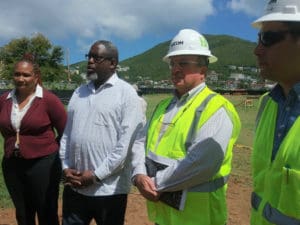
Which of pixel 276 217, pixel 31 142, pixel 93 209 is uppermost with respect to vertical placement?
pixel 31 142

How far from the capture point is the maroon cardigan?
4273mm

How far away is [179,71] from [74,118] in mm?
1124

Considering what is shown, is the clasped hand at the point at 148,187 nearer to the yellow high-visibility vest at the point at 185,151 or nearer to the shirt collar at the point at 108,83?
the yellow high-visibility vest at the point at 185,151

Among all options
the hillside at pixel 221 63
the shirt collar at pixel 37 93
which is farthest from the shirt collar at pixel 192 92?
the hillside at pixel 221 63

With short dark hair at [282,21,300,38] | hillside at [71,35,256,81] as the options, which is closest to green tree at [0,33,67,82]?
short dark hair at [282,21,300,38]

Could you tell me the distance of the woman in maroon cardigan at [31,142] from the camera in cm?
429

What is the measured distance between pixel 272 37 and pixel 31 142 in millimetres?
2742

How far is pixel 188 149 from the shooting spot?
299 centimetres

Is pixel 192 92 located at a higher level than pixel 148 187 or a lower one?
higher

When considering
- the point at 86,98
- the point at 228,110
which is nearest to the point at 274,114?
the point at 228,110

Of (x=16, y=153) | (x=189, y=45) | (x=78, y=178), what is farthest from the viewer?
(x=16, y=153)

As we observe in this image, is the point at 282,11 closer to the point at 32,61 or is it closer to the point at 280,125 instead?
the point at 280,125

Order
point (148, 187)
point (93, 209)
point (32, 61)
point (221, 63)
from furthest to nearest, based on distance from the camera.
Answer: point (221, 63), point (32, 61), point (93, 209), point (148, 187)

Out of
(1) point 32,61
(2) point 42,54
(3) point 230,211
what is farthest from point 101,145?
(2) point 42,54
